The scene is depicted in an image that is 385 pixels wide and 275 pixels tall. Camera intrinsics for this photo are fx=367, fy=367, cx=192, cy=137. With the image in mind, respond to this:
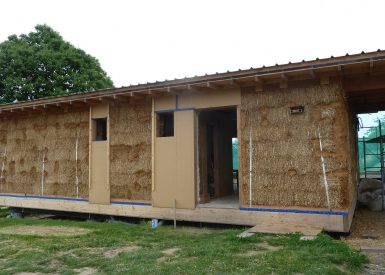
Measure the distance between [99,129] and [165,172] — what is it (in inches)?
118

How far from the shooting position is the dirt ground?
5682mm

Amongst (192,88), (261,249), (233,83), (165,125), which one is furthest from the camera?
(165,125)

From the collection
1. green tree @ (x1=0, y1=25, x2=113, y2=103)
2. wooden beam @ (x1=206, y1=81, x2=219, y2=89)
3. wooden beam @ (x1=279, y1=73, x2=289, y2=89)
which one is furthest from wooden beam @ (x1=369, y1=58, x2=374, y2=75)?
green tree @ (x1=0, y1=25, x2=113, y2=103)

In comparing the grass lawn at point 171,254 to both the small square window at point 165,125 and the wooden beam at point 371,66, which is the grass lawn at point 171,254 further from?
the wooden beam at point 371,66

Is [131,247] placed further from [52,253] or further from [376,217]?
[376,217]

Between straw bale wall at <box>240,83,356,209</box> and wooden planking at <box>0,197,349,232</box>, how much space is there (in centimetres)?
27

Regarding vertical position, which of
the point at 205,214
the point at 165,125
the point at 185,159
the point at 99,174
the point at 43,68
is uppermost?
the point at 43,68

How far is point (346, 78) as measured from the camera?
817 centimetres

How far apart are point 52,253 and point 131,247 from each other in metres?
1.45

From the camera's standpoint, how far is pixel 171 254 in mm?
6430

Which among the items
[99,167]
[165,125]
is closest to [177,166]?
[165,125]

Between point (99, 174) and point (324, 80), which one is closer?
point (324, 80)

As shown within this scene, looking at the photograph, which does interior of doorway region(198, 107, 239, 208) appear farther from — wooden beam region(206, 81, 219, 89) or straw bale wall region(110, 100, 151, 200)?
straw bale wall region(110, 100, 151, 200)

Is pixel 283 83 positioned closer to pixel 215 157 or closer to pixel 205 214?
pixel 205 214
